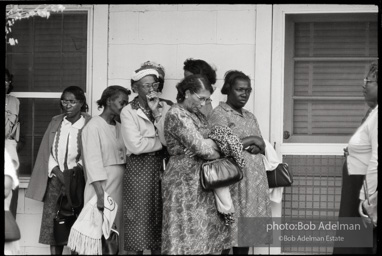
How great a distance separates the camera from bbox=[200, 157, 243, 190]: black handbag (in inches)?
197

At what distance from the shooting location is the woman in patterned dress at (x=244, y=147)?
17.9 ft

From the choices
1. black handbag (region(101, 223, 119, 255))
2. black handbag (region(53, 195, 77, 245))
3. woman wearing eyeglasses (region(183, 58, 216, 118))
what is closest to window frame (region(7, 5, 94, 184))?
black handbag (region(53, 195, 77, 245))

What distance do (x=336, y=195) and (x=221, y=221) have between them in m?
1.26

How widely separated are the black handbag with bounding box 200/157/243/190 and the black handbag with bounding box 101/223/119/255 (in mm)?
949

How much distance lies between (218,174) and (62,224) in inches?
58.7

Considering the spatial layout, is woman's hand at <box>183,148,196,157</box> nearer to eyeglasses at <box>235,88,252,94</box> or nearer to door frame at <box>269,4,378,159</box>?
eyeglasses at <box>235,88,252,94</box>

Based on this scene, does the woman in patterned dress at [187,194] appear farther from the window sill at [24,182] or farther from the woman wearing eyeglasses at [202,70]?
the window sill at [24,182]

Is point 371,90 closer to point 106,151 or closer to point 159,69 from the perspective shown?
point 159,69

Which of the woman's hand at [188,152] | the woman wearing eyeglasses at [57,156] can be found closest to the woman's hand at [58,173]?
the woman wearing eyeglasses at [57,156]

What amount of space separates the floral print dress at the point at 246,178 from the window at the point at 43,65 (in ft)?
4.58

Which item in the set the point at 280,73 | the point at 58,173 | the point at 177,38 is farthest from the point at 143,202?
the point at 280,73

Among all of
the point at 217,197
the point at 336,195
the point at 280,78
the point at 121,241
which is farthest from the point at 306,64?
the point at 121,241

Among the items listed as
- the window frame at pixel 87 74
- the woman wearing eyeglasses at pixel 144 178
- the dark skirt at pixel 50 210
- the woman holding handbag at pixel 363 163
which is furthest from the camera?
the window frame at pixel 87 74

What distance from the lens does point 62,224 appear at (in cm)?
571
